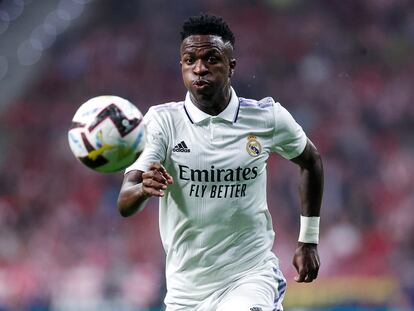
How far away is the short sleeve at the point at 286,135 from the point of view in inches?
209

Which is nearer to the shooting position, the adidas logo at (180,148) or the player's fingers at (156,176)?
the player's fingers at (156,176)

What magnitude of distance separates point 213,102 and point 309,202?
99 cm

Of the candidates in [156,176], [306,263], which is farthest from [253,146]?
[156,176]

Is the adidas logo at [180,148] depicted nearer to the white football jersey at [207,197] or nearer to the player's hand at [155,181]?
the white football jersey at [207,197]

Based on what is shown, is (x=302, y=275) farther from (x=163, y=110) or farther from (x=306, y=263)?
(x=163, y=110)

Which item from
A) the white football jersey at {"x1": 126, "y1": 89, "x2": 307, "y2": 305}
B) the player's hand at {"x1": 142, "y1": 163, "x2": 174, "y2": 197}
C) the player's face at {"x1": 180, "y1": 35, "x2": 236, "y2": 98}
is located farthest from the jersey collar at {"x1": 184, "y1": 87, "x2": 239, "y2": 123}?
the player's hand at {"x1": 142, "y1": 163, "x2": 174, "y2": 197}

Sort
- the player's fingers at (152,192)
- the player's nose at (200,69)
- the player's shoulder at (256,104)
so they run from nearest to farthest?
the player's fingers at (152,192) → the player's nose at (200,69) → the player's shoulder at (256,104)

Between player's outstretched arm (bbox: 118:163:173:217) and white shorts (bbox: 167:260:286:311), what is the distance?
717 mm

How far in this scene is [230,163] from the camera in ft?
16.5

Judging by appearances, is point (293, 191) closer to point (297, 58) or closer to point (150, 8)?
point (297, 58)

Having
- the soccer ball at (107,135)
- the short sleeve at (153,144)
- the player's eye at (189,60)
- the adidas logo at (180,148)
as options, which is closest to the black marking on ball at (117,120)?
the soccer ball at (107,135)

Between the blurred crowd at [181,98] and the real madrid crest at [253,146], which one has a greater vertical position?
the blurred crowd at [181,98]

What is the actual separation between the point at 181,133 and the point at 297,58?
10.7 meters

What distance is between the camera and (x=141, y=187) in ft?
15.0
